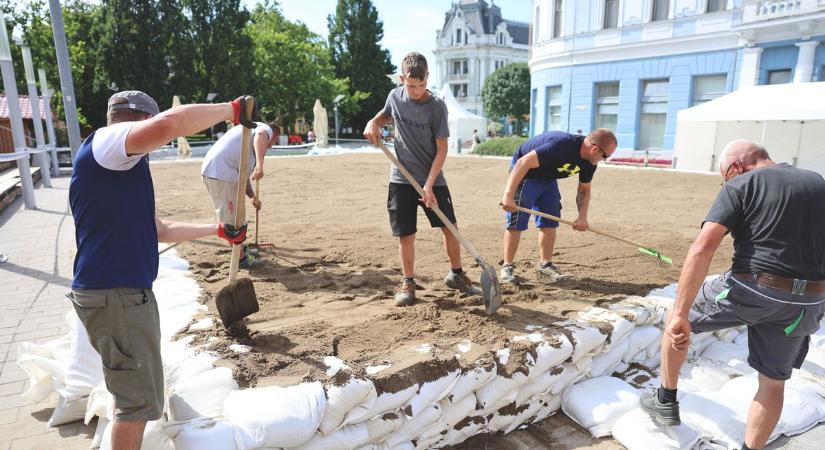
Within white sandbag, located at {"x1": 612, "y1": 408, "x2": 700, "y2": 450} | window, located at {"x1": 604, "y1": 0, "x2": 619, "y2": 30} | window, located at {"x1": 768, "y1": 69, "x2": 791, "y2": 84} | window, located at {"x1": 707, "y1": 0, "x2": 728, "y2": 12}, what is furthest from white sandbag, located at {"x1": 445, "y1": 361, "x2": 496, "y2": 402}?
window, located at {"x1": 604, "y1": 0, "x2": 619, "y2": 30}

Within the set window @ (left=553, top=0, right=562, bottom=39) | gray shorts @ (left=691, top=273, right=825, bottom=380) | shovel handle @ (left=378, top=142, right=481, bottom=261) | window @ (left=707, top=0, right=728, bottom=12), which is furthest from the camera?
window @ (left=553, top=0, right=562, bottom=39)

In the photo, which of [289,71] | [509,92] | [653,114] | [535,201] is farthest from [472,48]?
[535,201]

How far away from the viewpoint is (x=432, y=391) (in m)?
2.30

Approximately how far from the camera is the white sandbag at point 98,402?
7.30 ft

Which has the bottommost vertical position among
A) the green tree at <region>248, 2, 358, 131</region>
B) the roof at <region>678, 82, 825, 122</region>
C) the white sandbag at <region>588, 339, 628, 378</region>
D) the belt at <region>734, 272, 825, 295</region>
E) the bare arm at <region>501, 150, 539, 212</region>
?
the white sandbag at <region>588, 339, 628, 378</region>

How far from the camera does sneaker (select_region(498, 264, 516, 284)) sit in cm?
394

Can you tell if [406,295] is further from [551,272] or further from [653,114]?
[653,114]

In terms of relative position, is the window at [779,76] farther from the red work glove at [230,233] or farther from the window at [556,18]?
the red work glove at [230,233]

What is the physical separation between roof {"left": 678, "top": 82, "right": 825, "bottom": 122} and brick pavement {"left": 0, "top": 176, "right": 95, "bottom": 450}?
12.8 metres

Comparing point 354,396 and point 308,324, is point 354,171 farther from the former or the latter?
point 354,396

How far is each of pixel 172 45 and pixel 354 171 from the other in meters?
19.2

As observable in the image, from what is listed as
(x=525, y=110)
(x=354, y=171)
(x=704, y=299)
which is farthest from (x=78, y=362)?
(x=525, y=110)

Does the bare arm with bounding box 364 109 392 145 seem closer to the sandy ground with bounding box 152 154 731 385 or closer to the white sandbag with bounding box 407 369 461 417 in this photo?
the sandy ground with bounding box 152 154 731 385

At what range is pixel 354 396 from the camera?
6.93 feet
